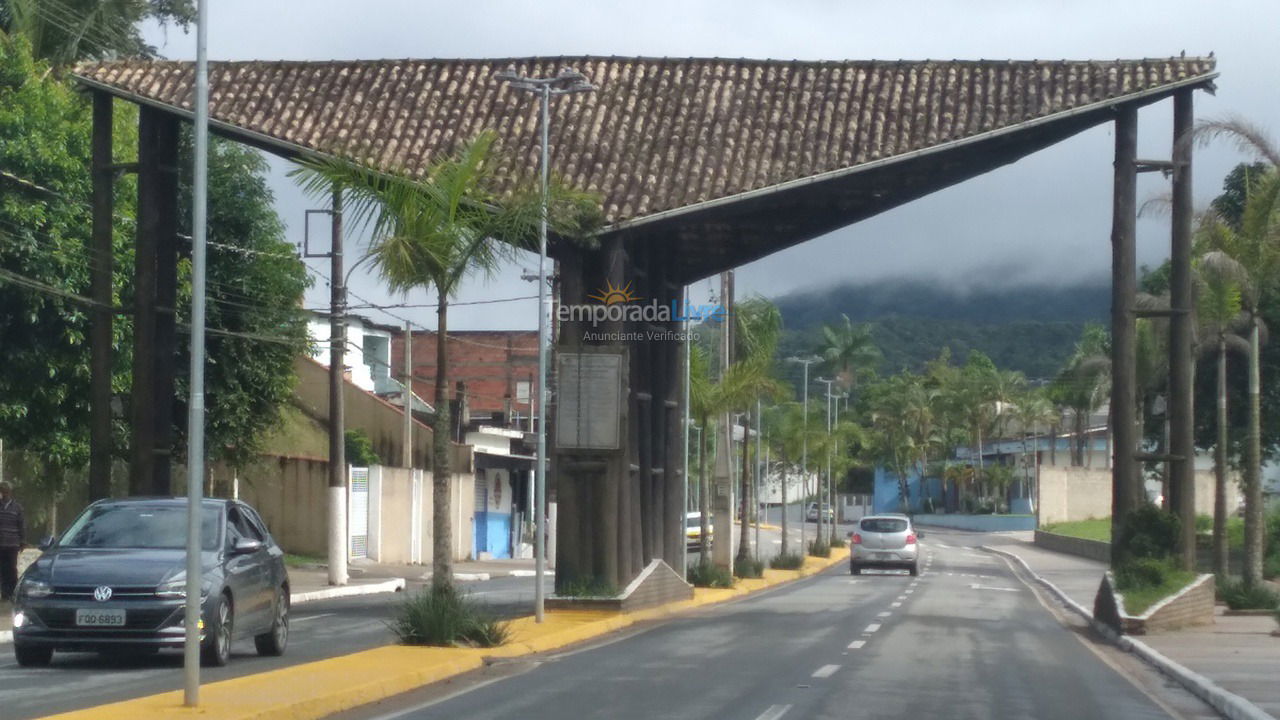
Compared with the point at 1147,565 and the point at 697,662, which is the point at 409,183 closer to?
the point at 697,662

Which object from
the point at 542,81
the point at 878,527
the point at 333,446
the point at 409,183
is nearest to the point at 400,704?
the point at 409,183

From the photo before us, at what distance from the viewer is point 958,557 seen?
63406mm

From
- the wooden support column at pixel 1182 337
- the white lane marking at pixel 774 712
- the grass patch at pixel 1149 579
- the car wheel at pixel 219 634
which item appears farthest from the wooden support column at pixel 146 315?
the wooden support column at pixel 1182 337

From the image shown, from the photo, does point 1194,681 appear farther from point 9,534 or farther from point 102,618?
point 9,534

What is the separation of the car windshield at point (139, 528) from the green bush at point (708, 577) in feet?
67.8

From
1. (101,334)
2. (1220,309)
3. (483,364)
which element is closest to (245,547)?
(101,334)

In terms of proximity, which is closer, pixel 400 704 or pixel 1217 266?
pixel 400 704

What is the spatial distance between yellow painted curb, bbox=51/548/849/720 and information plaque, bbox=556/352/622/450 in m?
4.33

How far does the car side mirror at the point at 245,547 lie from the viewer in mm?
15875

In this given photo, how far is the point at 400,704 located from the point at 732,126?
15700 millimetres

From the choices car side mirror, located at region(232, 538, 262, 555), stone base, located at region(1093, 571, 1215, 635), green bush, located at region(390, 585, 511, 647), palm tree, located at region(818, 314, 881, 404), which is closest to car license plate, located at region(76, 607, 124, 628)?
car side mirror, located at region(232, 538, 262, 555)

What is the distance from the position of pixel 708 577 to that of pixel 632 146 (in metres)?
12.6

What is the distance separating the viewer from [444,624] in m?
17.2

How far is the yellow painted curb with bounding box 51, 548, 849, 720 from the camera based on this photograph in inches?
441
